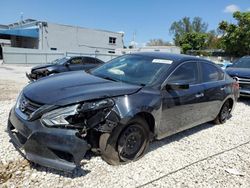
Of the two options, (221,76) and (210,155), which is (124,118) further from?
(221,76)

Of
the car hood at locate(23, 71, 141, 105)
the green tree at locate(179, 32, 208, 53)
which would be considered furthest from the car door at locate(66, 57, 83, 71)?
the green tree at locate(179, 32, 208, 53)

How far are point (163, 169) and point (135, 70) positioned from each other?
5.50 ft

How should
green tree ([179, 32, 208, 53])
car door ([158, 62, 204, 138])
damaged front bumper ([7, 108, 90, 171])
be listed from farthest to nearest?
green tree ([179, 32, 208, 53]) → car door ([158, 62, 204, 138]) → damaged front bumper ([7, 108, 90, 171])

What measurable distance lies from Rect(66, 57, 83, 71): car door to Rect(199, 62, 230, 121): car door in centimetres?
764

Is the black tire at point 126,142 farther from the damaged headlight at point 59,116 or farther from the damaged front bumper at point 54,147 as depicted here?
the damaged headlight at point 59,116

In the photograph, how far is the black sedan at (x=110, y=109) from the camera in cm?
319

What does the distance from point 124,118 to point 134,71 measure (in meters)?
1.24

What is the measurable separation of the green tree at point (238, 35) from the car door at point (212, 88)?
34971mm

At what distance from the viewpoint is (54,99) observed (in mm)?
3332

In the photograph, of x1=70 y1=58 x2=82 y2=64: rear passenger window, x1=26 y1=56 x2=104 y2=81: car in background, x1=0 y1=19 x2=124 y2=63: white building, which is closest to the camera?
x1=26 y1=56 x2=104 y2=81: car in background

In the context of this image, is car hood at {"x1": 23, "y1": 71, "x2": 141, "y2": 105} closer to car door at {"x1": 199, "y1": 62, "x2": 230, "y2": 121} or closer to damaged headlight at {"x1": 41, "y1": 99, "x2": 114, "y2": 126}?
damaged headlight at {"x1": 41, "y1": 99, "x2": 114, "y2": 126}

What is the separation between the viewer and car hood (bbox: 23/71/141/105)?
335 cm

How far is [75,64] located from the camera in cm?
1297

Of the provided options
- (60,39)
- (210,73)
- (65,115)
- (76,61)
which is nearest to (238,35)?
(60,39)
